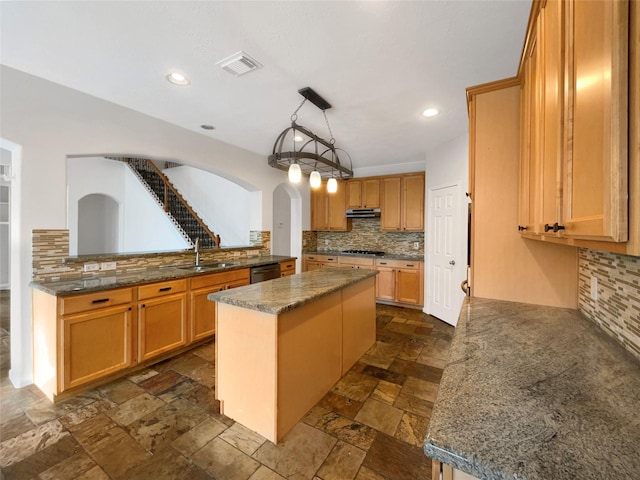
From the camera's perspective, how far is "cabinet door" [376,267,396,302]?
4.88m

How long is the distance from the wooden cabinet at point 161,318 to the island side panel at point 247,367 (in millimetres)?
1083

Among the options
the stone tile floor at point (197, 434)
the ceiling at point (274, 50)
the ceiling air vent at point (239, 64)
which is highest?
the ceiling at point (274, 50)

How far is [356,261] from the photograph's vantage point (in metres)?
5.16

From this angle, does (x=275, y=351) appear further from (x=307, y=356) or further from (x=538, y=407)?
(x=538, y=407)

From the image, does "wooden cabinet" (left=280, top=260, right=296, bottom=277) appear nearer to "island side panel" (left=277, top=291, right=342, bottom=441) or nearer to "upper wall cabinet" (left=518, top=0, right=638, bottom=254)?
"island side panel" (left=277, top=291, right=342, bottom=441)

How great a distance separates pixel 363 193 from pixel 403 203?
0.82m

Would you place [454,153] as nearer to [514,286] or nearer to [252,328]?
[514,286]

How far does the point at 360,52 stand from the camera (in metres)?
1.91

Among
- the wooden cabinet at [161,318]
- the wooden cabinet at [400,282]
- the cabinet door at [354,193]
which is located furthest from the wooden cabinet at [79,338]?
the cabinet door at [354,193]

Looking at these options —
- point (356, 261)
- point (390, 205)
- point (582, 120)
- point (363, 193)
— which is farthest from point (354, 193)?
point (582, 120)

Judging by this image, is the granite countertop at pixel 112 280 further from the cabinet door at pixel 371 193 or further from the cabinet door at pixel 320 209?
the cabinet door at pixel 371 193

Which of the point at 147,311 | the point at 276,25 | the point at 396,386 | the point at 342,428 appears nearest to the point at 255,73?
the point at 276,25

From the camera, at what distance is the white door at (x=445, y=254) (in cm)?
370

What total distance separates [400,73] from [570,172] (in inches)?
65.3
